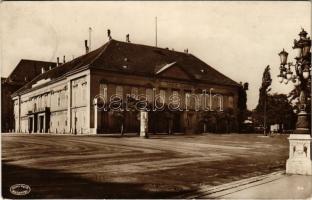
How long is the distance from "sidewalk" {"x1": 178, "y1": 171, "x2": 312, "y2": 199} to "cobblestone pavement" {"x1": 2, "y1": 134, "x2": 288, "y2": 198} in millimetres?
312

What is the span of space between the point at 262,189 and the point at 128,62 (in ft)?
46.1

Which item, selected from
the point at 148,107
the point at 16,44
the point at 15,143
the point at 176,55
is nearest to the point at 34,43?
the point at 16,44

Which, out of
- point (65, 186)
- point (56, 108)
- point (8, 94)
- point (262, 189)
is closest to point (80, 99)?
point (56, 108)

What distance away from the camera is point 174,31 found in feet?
33.0

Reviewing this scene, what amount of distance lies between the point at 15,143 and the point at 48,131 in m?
4.17

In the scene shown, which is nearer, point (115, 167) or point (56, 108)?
point (115, 167)

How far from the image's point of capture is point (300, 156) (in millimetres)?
9633

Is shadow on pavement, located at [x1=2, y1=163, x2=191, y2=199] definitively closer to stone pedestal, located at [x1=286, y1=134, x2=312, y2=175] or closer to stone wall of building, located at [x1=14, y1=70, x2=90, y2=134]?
stone pedestal, located at [x1=286, y1=134, x2=312, y2=175]

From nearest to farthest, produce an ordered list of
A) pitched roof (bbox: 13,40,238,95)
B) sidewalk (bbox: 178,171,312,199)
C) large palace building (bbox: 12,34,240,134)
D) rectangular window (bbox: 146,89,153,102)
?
1. sidewalk (bbox: 178,171,312,199)
2. large palace building (bbox: 12,34,240,134)
3. pitched roof (bbox: 13,40,238,95)
4. rectangular window (bbox: 146,89,153,102)

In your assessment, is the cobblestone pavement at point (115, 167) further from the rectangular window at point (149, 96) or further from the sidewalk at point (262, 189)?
the rectangular window at point (149, 96)

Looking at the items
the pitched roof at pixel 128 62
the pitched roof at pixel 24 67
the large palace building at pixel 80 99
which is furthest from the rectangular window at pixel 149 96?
the pitched roof at pixel 24 67

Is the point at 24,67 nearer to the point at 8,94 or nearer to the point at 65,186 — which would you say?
the point at 8,94

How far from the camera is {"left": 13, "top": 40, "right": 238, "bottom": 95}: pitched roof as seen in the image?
15.2 metres

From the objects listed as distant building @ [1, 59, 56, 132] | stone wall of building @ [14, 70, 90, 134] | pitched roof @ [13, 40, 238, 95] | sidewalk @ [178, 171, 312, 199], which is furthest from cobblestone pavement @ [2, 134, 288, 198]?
pitched roof @ [13, 40, 238, 95]
